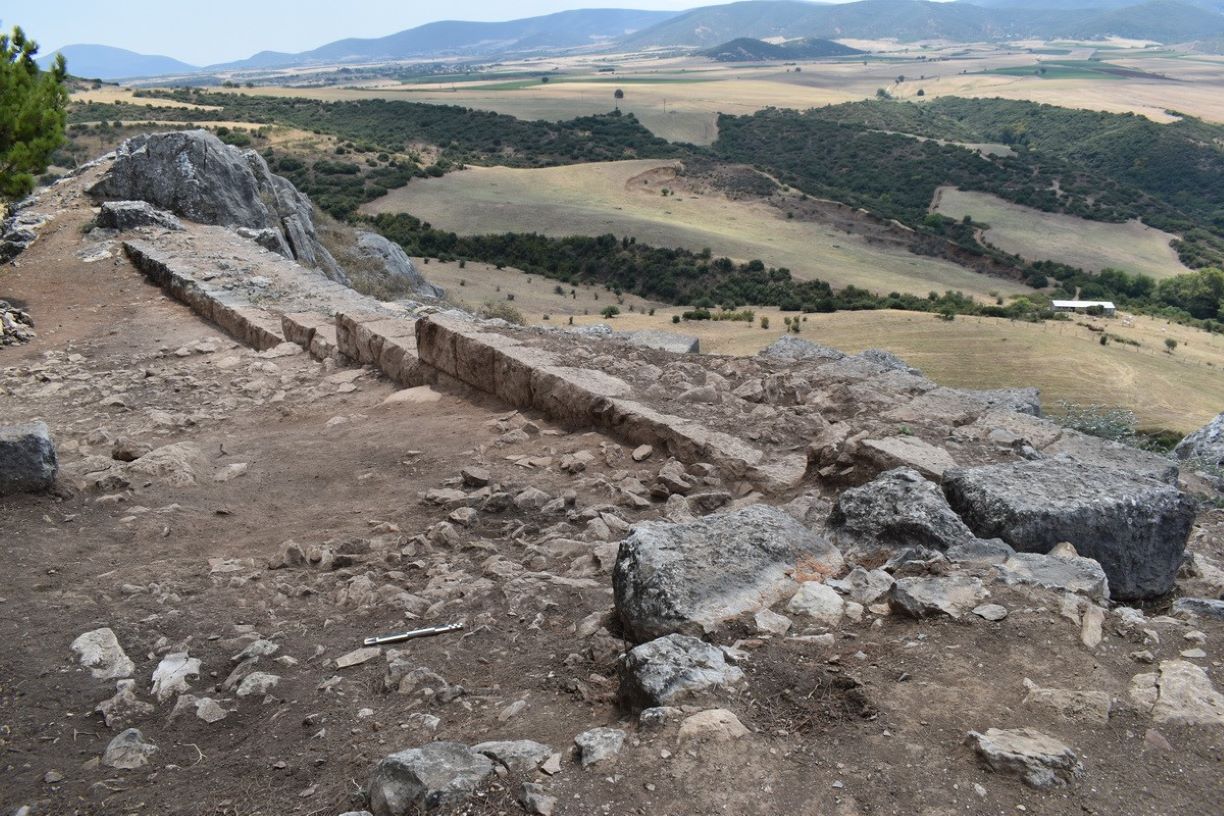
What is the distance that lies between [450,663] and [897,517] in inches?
74.0

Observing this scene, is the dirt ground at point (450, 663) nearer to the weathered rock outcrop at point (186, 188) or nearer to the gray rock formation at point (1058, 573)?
the gray rock formation at point (1058, 573)

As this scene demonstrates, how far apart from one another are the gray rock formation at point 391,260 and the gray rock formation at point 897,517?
50.2ft

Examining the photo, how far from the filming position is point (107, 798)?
2.64 metres

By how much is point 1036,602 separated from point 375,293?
45.8 feet

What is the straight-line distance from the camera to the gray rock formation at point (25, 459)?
4.63 meters

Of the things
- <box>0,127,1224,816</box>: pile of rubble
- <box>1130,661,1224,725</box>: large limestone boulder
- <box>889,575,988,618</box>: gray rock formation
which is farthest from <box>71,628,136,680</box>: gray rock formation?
<box>1130,661,1224,725</box>: large limestone boulder

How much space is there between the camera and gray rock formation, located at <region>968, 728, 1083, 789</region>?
2305 mm

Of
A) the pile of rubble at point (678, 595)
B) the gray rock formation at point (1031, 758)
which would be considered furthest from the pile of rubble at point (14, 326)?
the gray rock formation at point (1031, 758)

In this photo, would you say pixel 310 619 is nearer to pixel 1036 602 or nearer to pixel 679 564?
pixel 679 564

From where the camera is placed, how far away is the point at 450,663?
3.30m

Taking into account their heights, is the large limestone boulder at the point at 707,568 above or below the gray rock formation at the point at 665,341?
above

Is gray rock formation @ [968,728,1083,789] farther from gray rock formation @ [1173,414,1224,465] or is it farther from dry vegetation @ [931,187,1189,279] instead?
dry vegetation @ [931,187,1189,279]

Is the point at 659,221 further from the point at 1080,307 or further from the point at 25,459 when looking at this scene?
the point at 25,459

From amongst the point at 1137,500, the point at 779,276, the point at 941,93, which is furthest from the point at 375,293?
the point at 941,93
